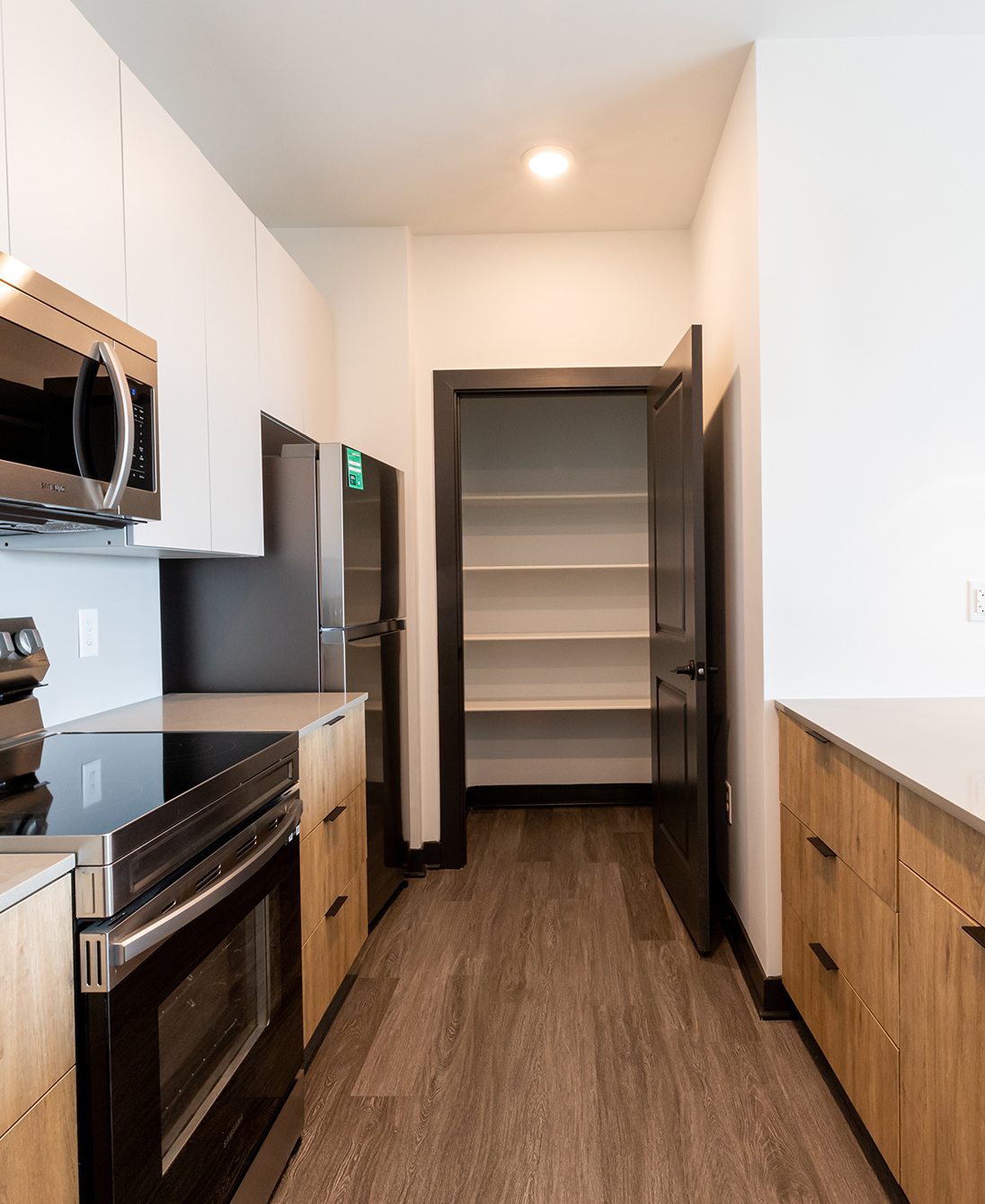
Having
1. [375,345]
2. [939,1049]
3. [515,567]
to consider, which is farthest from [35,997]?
[515,567]

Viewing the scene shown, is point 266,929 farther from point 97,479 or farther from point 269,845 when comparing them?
point 97,479

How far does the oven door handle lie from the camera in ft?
3.46

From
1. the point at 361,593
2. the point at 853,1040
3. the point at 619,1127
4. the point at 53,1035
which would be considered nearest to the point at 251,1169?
the point at 53,1035

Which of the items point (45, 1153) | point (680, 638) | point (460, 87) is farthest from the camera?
point (680, 638)

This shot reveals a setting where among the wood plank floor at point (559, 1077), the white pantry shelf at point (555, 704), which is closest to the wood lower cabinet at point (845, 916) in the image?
the wood plank floor at point (559, 1077)

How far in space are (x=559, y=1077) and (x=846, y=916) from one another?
2.68 ft

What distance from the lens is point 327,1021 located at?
7.03 ft

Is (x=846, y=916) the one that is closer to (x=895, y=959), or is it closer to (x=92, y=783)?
(x=895, y=959)

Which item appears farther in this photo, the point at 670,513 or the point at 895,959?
the point at 670,513


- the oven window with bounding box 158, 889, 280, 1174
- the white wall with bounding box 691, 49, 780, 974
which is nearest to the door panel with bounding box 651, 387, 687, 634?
the white wall with bounding box 691, 49, 780, 974

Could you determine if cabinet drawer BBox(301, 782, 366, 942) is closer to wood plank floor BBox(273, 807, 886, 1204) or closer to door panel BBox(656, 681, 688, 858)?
wood plank floor BBox(273, 807, 886, 1204)

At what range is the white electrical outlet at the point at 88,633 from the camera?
6.68ft

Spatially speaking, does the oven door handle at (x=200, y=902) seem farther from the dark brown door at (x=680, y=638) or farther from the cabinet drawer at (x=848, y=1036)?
the dark brown door at (x=680, y=638)

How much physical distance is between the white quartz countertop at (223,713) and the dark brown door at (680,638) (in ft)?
3.60
